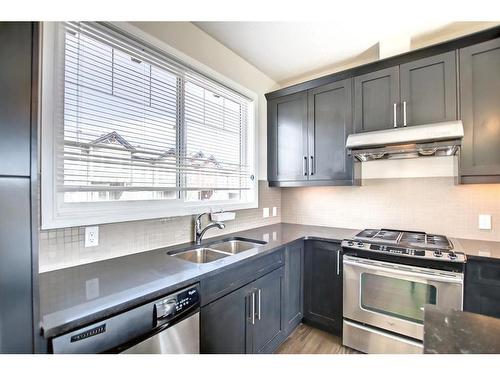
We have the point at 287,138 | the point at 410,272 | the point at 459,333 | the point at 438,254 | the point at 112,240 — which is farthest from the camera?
the point at 287,138

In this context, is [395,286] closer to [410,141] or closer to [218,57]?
[410,141]

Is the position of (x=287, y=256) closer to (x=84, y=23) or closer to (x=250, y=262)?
(x=250, y=262)

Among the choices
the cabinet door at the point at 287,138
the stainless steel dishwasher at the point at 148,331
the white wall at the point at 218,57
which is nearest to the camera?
the stainless steel dishwasher at the point at 148,331

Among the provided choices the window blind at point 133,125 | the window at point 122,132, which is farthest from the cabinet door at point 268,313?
the window blind at point 133,125

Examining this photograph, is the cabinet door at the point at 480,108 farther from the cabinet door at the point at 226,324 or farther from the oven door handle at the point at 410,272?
the cabinet door at the point at 226,324

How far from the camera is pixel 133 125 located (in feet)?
5.33

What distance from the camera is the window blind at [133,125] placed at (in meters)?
1.37

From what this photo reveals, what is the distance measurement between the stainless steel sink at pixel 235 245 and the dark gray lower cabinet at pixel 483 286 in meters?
1.42

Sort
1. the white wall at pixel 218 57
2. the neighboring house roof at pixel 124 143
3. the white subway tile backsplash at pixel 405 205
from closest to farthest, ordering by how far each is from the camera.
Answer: the neighboring house roof at pixel 124 143
the white wall at pixel 218 57
the white subway tile backsplash at pixel 405 205

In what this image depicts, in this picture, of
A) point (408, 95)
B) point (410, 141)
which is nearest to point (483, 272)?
point (410, 141)

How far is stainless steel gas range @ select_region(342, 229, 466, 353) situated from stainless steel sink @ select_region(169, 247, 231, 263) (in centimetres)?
104

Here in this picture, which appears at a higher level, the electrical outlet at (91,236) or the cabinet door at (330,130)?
the cabinet door at (330,130)

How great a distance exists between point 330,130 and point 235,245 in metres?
1.46

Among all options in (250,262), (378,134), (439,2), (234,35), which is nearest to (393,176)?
(378,134)
